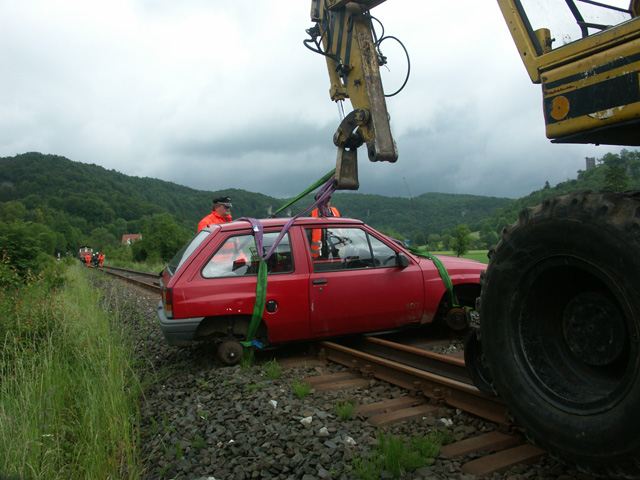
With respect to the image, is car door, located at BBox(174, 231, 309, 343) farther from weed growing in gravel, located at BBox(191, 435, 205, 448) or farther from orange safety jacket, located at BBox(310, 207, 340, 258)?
weed growing in gravel, located at BBox(191, 435, 205, 448)

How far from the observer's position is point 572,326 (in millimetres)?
2469

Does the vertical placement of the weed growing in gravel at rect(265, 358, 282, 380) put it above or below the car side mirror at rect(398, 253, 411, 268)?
below

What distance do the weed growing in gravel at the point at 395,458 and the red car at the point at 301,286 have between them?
2.45 m

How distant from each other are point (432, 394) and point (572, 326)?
1767mm

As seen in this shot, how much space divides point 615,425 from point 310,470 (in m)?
1.69

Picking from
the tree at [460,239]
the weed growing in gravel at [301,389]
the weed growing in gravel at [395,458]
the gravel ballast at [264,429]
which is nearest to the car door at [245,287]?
the gravel ballast at [264,429]

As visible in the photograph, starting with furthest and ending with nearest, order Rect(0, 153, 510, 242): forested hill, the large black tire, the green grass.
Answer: Rect(0, 153, 510, 242): forested hill
the green grass
the large black tire

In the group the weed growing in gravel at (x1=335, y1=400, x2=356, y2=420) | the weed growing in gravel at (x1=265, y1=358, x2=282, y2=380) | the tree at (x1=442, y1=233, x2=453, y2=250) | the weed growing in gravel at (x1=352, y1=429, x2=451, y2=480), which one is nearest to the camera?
the weed growing in gravel at (x1=352, y1=429, x2=451, y2=480)

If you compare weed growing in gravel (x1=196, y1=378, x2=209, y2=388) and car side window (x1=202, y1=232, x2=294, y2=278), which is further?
car side window (x1=202, y1=232, x2=294, y2=278)

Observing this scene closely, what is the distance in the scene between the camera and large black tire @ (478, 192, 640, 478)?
201 centimetres

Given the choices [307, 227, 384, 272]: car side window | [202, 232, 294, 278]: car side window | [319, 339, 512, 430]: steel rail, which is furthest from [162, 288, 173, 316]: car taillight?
[319, 339, 512, 430]: steel rail

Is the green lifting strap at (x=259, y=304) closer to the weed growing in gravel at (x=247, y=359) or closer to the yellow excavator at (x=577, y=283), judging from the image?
the weed growing in gravel at (x=247, y=359)

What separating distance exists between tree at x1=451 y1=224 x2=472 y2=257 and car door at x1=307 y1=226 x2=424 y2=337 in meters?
9.93

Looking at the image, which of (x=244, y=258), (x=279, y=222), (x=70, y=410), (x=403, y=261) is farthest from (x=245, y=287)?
(x=70, y=410)
